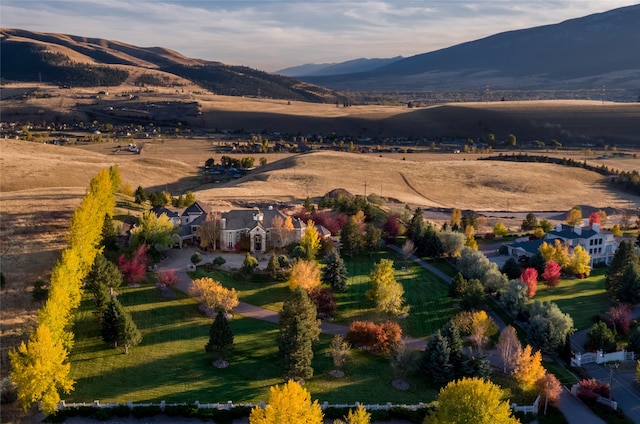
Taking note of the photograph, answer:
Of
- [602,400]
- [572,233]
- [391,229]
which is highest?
[572,233]

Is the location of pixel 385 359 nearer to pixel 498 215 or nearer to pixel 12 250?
pixel 12 250

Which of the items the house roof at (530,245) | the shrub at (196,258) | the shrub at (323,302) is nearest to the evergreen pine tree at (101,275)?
the shrub at (196,258)

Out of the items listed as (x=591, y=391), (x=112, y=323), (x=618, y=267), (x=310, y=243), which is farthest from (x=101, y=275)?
(x=618, y=267)

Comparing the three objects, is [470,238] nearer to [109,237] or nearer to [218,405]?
[109,237]

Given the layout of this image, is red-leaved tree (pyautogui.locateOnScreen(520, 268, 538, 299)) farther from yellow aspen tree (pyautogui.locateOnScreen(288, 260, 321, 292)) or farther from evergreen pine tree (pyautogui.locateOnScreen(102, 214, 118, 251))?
evergreen pine tree (pyautogui.locateOnScreen(102, 214, 118, 251))

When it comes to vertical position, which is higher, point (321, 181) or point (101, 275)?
point (321, 181)

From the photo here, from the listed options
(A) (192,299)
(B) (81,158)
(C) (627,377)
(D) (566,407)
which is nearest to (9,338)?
(A) (192,299)

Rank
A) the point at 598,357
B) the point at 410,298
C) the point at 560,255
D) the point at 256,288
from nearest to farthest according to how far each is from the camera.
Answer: the point at 598,357 < the point at 256,288 < the point at 410,298 < the point at 560,255
